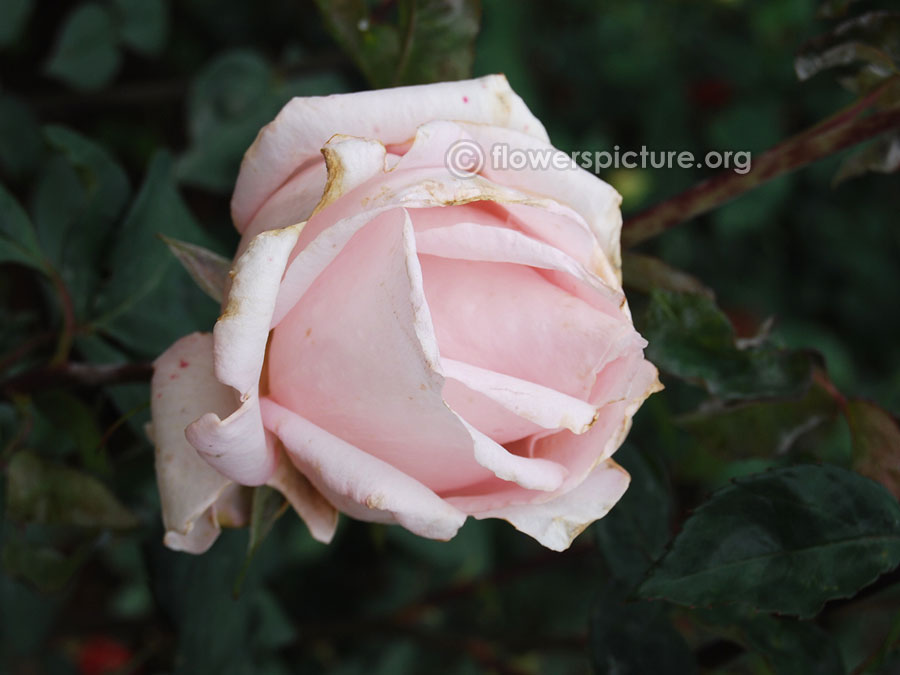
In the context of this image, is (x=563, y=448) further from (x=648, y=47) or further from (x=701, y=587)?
(x=648, y=47)

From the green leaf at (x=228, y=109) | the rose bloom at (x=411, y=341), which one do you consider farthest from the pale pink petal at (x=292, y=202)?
the green leaf at (x=228, y=109)

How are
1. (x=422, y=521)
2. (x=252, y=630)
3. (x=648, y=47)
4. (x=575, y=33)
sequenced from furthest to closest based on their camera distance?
1. (x=575, y=33)
2. (x=648, y=47)
3. (x=252, y=630)
4. (x=422, y=521)

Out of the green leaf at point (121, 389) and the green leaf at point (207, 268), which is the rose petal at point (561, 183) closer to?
the green leaf at point (207, 268)

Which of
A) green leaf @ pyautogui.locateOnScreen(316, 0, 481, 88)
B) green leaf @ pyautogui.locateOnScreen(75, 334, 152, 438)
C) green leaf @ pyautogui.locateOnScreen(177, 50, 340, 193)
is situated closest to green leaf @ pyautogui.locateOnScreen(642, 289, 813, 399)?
green leaf @ pyautogui.locateOnScreen(316, 0, 481, 88)

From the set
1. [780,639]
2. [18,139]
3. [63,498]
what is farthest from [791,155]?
[18,139]

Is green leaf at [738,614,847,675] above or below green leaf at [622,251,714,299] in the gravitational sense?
below

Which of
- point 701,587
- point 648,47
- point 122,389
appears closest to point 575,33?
point 648,47

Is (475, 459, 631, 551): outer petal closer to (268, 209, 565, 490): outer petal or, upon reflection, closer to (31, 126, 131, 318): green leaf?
(268, 209, 565, 490): outer petal

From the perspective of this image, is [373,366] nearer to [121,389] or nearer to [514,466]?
[514,466]
